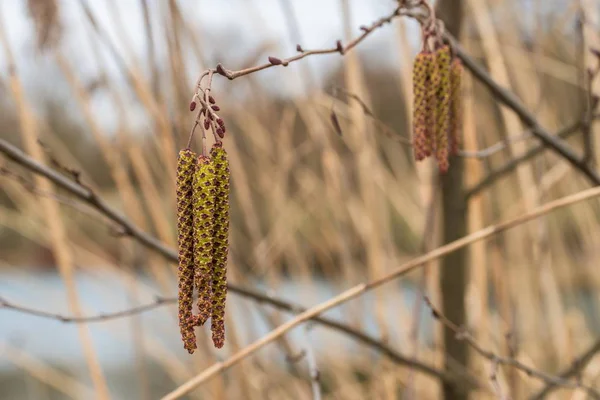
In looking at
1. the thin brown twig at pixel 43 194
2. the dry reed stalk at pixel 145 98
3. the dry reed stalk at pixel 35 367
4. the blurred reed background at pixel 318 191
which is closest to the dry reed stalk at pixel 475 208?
the blurred reed background at pixel 318 191

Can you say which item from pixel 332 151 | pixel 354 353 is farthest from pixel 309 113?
pixel 354 353

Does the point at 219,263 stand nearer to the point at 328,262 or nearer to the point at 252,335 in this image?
the point at 252,335

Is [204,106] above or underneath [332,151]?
underneath

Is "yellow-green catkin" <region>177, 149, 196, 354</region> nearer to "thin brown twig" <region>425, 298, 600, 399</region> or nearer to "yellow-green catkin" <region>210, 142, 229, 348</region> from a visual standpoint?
"yellow-green catkin" <region>210, 142, 229, 348</region>

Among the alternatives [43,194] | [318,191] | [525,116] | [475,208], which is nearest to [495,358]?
[525,116]

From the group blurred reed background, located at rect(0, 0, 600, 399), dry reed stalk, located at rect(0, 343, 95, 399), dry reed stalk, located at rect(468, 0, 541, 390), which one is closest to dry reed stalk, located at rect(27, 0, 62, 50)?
blurred reed background, located at rect(0, 0, 600, 399)

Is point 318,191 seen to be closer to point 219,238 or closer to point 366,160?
point 366,160
